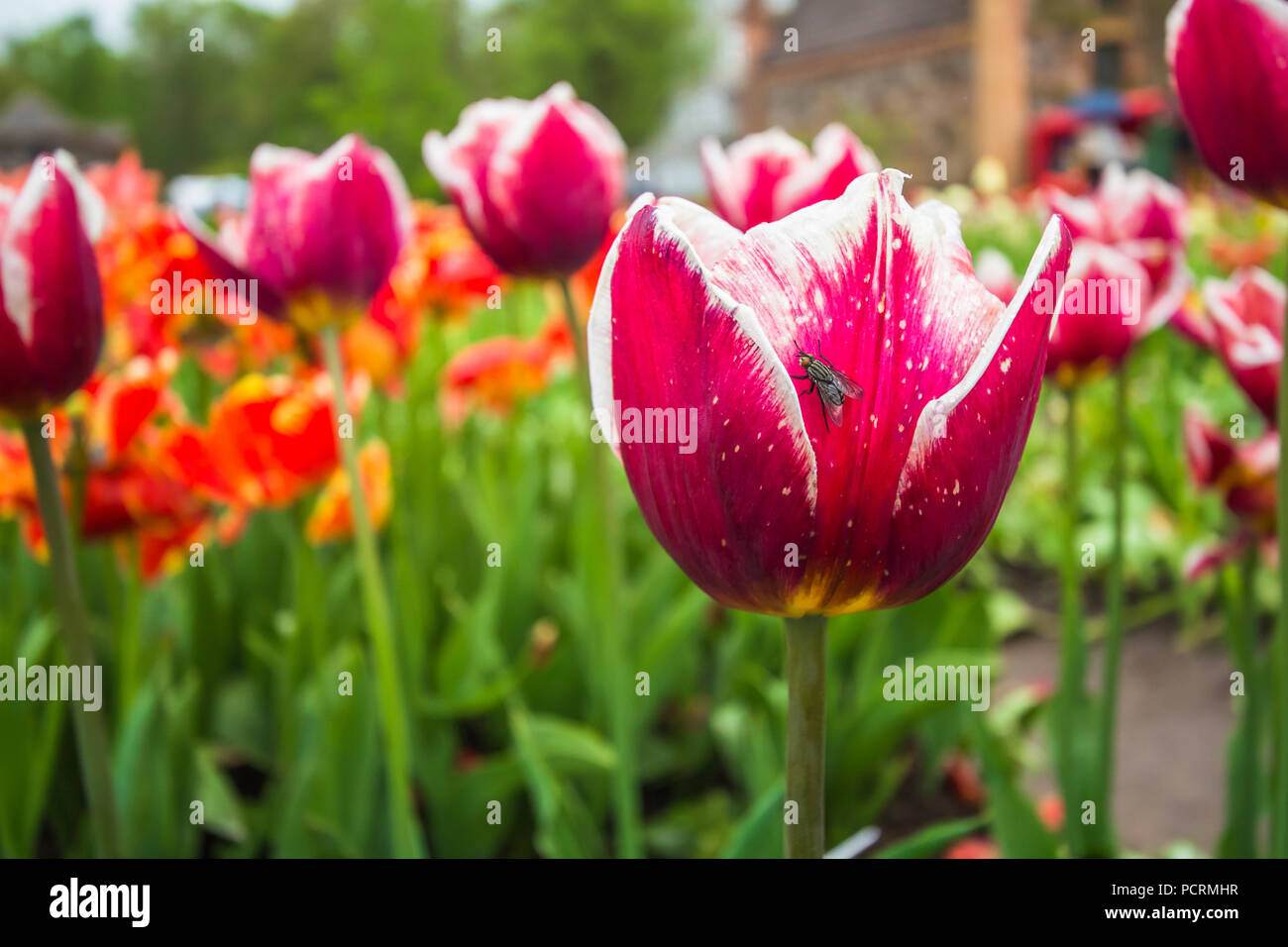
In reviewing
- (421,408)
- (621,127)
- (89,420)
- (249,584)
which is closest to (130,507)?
(89,420)

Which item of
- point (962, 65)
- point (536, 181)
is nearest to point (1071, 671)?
point (536, 181)

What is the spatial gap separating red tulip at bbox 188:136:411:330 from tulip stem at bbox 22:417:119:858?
1.17 ft

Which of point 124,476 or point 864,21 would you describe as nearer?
point 124,476

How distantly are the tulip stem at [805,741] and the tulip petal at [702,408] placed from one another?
2cm

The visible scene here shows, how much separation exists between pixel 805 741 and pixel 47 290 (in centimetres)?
48

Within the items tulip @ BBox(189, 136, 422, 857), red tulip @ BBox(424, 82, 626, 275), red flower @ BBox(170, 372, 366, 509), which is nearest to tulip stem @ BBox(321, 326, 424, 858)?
tulip @ BBox(189, 136, 422, 857)

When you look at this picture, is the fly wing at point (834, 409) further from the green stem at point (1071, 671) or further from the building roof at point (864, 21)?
the building roof at point (864, 21)

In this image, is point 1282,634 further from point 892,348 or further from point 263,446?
point 263,446

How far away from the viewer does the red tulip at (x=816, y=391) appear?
1.27 ft

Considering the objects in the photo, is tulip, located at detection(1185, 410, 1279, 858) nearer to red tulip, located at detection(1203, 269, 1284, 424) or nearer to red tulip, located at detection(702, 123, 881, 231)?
red tulip, located at detection(1203, 269, 1284, 424)

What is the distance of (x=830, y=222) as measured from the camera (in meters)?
0.39

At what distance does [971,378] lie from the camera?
37 cm

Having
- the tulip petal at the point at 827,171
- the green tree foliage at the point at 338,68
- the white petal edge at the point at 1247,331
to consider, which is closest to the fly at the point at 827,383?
the tulip petal at the point at 827,171

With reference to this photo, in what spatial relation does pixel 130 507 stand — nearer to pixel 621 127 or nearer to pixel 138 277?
pixel 138 277
